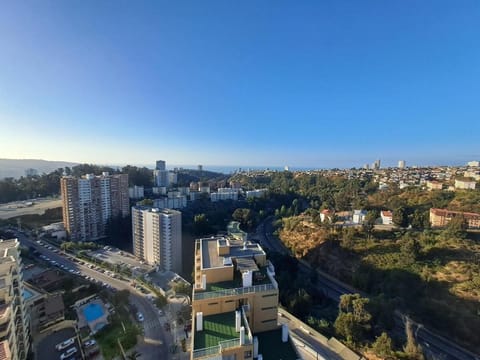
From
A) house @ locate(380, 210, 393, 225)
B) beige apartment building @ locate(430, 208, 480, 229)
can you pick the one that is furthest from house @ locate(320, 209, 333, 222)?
beige apartment building @ locate(430, 208, 480, 229)

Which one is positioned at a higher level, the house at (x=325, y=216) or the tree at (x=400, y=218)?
the tree at (x=400, y=218)

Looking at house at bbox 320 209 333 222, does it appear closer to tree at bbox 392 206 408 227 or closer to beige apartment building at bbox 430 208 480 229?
tree at bbox 392 206 408 227

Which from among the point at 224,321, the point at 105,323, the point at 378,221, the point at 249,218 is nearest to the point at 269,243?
the point at 249,218

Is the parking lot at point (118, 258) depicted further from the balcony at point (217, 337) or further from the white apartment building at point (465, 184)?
the white apartment building at point (465, 184)

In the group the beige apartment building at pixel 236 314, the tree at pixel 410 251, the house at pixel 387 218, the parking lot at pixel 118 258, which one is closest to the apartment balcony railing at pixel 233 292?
the beige apartment building at pixel 236 314

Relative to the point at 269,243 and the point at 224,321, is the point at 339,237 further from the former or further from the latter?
the point at 224,321
